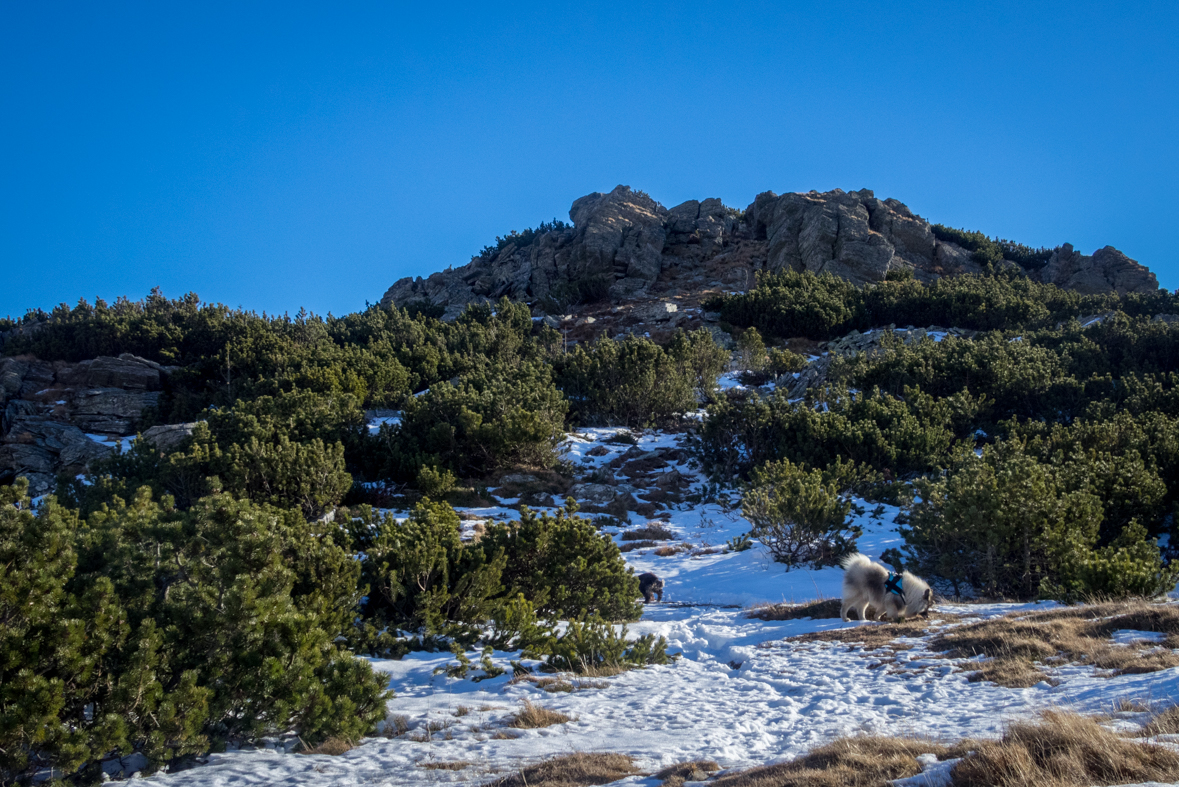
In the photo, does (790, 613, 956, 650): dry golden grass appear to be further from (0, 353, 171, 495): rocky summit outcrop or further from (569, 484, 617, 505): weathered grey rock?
(0, 353, 171, 495): rocky summit outcrop

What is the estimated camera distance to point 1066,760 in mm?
2471

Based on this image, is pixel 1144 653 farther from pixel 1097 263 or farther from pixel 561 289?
pixel 1097 263

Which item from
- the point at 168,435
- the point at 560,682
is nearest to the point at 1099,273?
the point at 560,682

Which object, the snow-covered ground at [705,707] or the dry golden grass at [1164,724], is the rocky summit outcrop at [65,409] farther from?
the dry golden grass at [1164,724]

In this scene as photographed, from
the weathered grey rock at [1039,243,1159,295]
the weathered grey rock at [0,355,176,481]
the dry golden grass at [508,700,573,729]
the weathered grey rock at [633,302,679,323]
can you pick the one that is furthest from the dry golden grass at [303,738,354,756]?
the weathered grey rock at [1039,243,1159,295]

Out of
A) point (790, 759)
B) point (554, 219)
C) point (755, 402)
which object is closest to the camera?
point (790, 759)

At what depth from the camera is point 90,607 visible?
3.45 metres

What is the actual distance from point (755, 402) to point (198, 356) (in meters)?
18.3

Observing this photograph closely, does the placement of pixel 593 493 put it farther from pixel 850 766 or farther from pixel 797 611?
pixel 850 766

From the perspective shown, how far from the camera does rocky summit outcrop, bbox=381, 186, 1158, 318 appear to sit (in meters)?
34.1

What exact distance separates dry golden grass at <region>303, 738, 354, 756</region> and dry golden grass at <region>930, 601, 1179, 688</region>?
388 centimetres

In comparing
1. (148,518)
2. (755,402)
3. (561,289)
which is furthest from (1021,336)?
(148,518)

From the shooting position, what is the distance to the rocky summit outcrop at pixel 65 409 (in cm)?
1532

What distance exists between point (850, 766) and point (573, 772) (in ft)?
4.18
